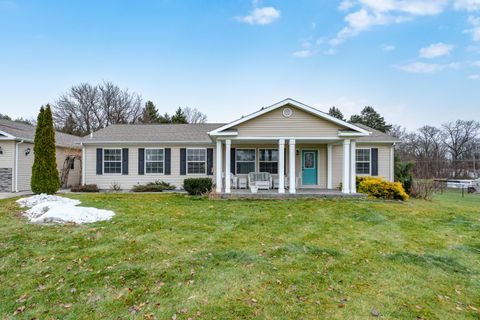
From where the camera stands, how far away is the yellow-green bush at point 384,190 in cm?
1010

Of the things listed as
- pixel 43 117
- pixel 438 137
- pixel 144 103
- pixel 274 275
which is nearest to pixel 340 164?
pixel 274 275

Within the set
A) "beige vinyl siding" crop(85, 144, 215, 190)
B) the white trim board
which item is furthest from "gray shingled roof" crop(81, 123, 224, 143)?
the white trim board

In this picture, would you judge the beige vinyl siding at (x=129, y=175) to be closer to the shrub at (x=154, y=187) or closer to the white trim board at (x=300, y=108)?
the shrub at (x=154, y=187)

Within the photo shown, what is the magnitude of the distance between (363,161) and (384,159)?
1.05m

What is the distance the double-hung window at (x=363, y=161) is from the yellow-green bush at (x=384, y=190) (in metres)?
2.04

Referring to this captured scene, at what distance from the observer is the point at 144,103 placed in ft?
106

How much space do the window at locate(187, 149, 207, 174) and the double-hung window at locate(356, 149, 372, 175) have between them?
815 cm

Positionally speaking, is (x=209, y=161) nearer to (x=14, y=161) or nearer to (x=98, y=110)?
(x=14, y=161)

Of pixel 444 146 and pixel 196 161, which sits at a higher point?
pixel 444 146

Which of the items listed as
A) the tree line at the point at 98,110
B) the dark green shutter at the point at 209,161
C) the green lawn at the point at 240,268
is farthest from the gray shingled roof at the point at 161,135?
the tree line at the point at 98,110

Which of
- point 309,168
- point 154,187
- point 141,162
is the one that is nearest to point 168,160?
point 141,162

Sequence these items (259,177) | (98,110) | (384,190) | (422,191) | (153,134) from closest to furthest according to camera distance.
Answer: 1. (384,190)
2. (259,177)
3. (422,191)
4. (153,134)
5. (98,110)

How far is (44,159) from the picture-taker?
9516 mm

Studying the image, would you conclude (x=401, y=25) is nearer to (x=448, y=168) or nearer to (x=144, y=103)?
(x=448, y=168)
